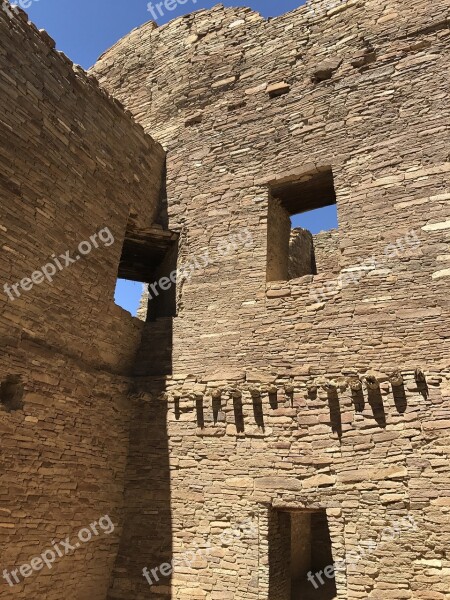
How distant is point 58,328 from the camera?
675 cm

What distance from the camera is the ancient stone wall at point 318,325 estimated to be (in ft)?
18.8

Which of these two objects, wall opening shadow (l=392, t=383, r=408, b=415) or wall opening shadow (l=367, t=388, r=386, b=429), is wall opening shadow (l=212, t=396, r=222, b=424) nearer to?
wall opening shadow (l=367, t=388, r=386, b=429)

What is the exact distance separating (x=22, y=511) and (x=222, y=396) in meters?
2.94

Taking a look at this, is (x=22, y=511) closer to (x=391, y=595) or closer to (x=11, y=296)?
(x=11, y=296)

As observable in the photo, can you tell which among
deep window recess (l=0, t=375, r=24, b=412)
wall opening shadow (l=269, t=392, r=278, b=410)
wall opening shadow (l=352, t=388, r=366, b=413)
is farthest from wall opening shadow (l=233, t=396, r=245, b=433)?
deep window recess (l=0, t=375, r=24, b=412)

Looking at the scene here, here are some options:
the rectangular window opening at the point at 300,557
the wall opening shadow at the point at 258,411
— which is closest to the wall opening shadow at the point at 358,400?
the wall opening shadow at the point at 258,411

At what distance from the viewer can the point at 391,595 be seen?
5270mm

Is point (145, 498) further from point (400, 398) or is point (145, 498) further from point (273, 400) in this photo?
point (400, 398)

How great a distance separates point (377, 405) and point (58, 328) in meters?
4.44

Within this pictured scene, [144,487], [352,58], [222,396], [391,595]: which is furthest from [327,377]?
[352,58]

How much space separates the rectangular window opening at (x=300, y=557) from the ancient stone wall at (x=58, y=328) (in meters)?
2.43

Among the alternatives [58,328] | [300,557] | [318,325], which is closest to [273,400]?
[318,325]

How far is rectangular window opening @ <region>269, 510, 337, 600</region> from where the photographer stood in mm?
6254

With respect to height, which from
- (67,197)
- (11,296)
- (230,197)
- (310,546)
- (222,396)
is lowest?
(310,546)
